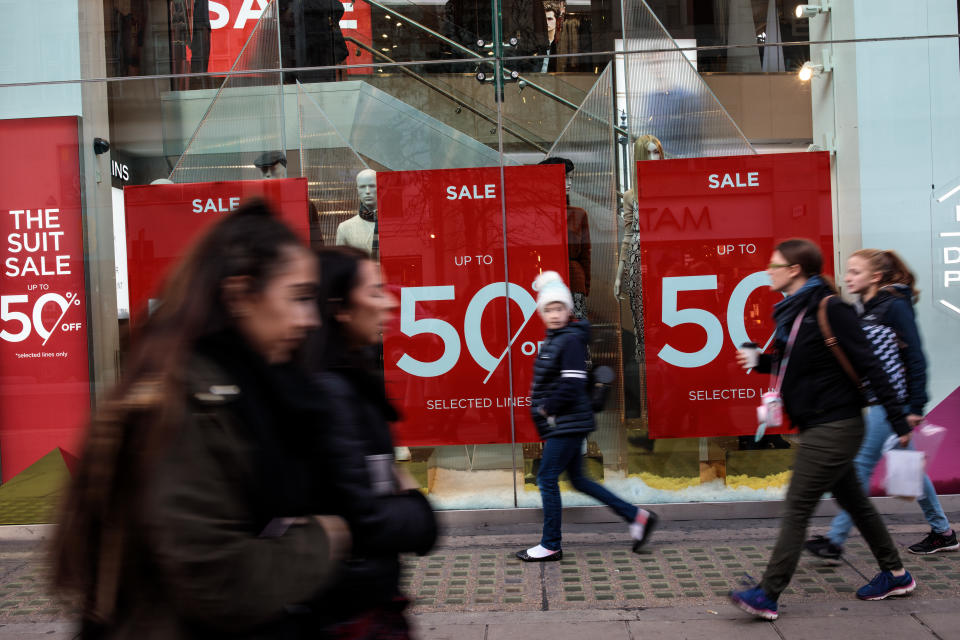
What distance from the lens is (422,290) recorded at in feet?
21.0

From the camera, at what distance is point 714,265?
625 cm

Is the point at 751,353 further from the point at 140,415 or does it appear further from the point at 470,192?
the point at 140,415

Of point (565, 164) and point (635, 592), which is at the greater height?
point (565, 164)

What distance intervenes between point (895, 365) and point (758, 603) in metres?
1.56

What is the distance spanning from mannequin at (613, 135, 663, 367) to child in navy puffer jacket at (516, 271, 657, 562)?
1374 millimetres

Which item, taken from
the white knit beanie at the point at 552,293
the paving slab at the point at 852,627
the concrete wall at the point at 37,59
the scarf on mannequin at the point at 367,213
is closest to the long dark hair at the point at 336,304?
the white knit beanie at the point at 552,293

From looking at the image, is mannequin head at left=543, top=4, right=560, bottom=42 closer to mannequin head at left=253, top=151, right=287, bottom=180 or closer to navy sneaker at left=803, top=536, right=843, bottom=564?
mannequin head at left=253, top=151, right=287, bottom=180

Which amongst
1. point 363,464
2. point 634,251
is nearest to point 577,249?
point 634,251

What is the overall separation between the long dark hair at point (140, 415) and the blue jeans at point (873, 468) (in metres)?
4.32

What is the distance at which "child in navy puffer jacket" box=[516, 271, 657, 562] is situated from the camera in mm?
4969

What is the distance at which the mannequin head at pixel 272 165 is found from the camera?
6.55 metres

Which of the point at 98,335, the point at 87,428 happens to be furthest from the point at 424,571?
the point at 87,428

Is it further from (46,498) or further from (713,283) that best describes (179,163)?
(713,283)

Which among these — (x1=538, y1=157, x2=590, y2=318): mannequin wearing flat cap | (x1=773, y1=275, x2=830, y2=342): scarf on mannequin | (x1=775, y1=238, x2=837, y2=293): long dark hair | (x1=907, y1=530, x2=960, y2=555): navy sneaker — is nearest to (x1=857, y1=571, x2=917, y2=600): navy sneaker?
(x1=907, y1=530, x2=960, y2=555): navy sneaker
